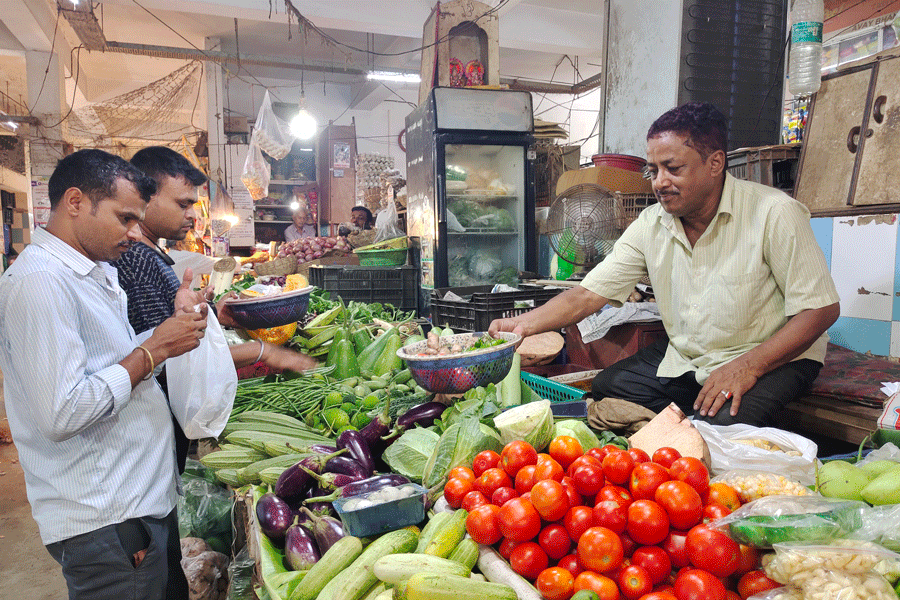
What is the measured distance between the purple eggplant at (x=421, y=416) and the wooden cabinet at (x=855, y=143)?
2883mm

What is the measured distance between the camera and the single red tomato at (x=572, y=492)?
4.40 ft

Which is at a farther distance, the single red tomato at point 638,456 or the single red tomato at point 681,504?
the single red tomato at point 638,456

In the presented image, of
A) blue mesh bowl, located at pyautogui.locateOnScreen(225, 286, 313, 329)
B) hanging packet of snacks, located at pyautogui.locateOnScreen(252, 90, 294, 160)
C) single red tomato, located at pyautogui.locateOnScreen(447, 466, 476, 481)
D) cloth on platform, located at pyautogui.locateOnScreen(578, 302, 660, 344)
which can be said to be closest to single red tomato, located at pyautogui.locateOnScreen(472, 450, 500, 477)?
single red tomato, located at pyautogui.locateOnScreen(447, 466, 476, 481)

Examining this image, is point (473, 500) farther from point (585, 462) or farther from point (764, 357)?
point (764, 357)

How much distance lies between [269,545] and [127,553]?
0.46 m

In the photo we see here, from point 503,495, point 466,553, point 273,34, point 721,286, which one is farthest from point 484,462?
point 273,34

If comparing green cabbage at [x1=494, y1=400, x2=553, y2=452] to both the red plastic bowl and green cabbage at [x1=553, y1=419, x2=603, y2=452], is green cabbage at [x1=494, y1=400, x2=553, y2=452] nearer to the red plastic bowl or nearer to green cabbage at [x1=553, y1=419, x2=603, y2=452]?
green cabbage at [x1=553, y1=419, x2=603, y2=452]

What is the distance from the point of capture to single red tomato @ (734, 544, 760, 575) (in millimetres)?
1167

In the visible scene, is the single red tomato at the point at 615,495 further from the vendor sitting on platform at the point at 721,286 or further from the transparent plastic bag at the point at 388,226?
the transparent plastic bag at the point at 388,226

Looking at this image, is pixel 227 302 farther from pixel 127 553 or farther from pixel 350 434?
pixel 127 553

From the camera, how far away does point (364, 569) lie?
138cm

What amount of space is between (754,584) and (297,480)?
1.34 meters

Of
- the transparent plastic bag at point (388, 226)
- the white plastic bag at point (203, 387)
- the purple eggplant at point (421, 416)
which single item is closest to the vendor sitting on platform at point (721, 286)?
the purple eggplant at point (421, 416)

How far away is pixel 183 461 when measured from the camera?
2781 millimetres
